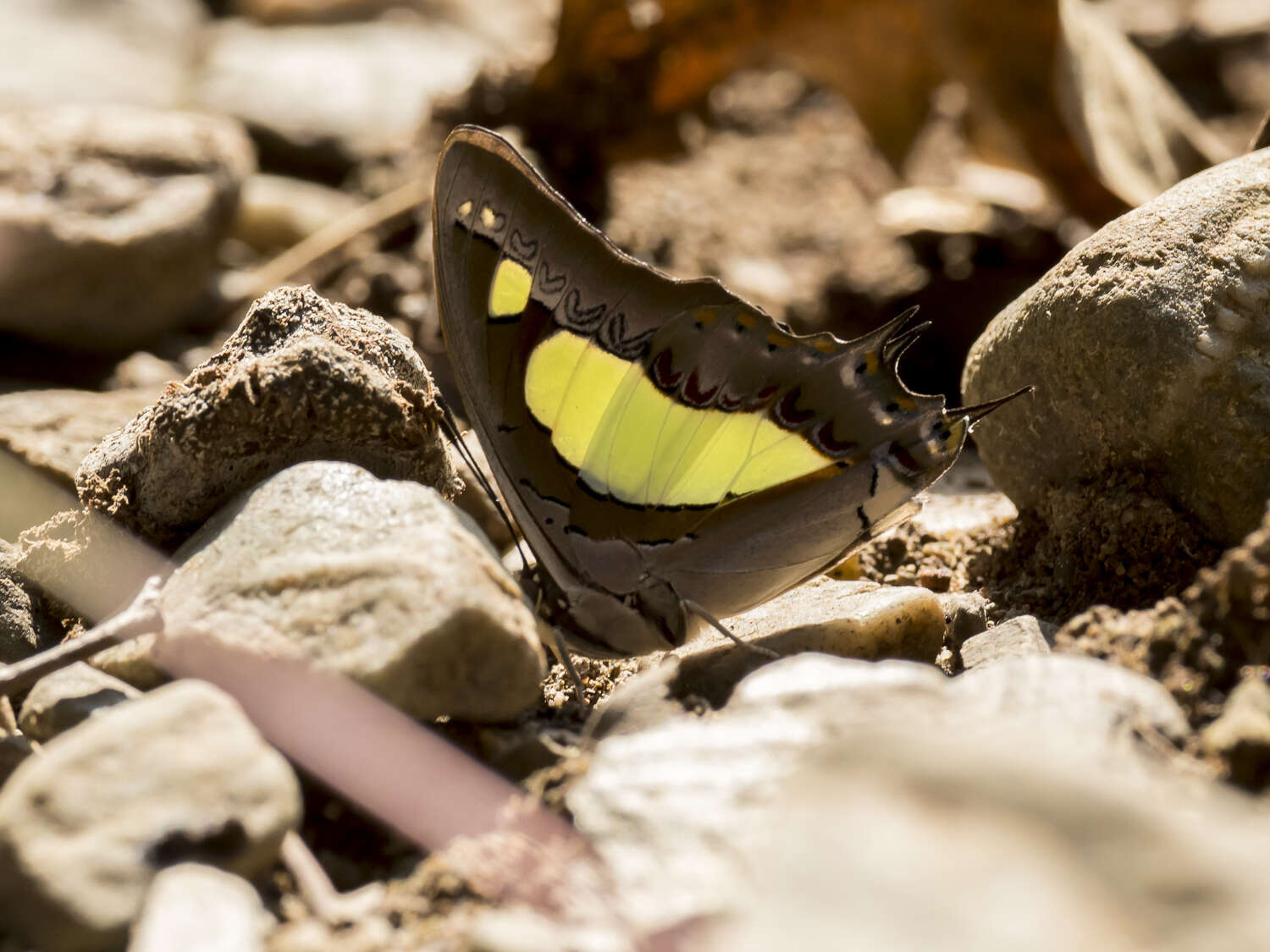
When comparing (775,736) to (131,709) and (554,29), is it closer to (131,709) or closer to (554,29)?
(131,709)

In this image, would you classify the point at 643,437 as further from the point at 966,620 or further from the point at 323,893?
the point at 323,893

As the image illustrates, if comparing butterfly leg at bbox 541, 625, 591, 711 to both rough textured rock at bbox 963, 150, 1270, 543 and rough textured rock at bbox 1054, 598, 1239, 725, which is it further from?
rough textured rock at bbox 963, 150, 1270, 543

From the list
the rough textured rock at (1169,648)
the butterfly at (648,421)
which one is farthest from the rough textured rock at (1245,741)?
the butterfly at (648,421)

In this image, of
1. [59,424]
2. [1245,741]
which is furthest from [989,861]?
[59,424]

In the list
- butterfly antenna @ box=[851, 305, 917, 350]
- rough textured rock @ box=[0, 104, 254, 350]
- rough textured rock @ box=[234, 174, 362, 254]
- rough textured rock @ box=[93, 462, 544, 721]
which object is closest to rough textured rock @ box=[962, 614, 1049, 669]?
butterfly antenna @ box=[851, 305, 917, 350]

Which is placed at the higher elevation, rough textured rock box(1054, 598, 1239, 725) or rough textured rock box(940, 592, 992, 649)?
rough textured rock box(1054, 598, 1239, 725)

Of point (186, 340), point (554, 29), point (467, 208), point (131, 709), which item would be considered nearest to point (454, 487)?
point (467, 208)
